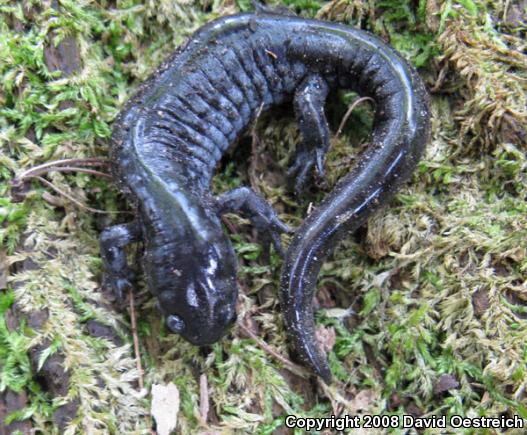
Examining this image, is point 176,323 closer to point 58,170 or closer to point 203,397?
point 203,397

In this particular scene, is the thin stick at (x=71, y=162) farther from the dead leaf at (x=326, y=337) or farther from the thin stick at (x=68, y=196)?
the dead leaf at (x=326, y=337)

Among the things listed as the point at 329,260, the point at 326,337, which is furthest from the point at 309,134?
the point at 326,337

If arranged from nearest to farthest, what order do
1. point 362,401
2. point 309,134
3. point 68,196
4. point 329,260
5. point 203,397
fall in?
point 203,397, point 362,401, point 68,196, point 329,260, point 309,134

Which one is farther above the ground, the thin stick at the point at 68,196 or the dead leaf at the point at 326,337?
the thin stick at the point at 68,196

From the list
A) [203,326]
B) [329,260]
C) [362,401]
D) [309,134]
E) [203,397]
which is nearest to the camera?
[203,326]

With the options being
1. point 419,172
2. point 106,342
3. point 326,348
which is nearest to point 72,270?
point 106,342

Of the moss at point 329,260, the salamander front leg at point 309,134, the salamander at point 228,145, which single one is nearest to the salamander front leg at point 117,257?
the salamander at point 228,145

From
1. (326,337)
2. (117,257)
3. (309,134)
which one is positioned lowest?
(326,337)
